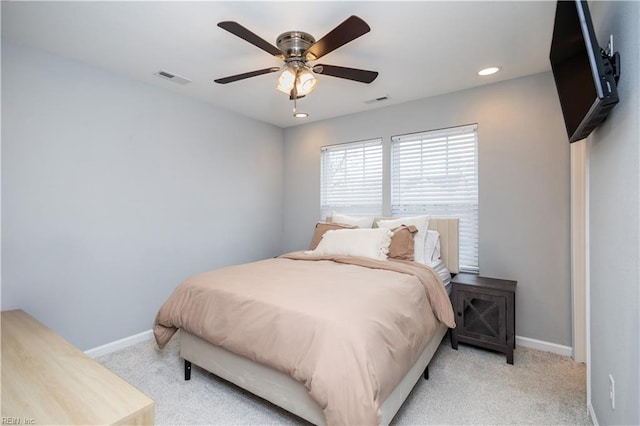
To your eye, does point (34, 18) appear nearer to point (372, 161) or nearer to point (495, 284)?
point (372, 161)

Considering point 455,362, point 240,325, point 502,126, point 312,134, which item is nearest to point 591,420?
point 455,362

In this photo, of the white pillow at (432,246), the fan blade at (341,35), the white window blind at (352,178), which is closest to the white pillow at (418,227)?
the white pillow at (432,246)

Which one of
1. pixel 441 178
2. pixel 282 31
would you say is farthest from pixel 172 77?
pixel 441 178

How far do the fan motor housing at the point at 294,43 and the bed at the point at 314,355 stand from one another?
5.25ft

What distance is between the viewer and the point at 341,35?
1724 millimetres

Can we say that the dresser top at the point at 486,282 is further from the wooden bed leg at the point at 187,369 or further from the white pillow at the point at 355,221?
the wooden bed leg at the point at 187,369

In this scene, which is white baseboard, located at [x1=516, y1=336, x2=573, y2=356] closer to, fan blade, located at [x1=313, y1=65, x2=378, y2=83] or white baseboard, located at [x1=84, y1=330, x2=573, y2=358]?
white baseboard, located at [x1=84, y1=330, x2=573, y2=358]

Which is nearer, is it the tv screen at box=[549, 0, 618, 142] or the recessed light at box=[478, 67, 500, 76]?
the tv screen at box=[549, 0, 618, 142]

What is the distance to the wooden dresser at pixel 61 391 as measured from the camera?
1145mm

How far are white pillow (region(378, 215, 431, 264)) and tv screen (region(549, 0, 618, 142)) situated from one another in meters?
1.51

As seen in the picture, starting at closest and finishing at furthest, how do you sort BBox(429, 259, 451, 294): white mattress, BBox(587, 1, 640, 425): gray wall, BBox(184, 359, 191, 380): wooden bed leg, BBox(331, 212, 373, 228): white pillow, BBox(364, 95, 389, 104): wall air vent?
1. BBox(587, 1, 640, 425): gray wall
2. BBox(184, 359, 191, 380): wooden bed leg
3. BBox(429, 259, 451, 294): white mattress
4. BBox(364, 95, 389, 104): wall air vent
5. BBox(331, 212, 373, 228): white pillow

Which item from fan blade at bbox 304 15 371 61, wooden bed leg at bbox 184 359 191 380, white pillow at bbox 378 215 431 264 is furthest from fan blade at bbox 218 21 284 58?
wooden bed leg at bbox 184 359 191 380

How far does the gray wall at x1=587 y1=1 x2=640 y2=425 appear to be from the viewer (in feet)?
3.53

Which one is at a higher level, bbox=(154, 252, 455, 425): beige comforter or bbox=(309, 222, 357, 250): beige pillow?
bbox=(309, 222, 357, 250): beige pillow
